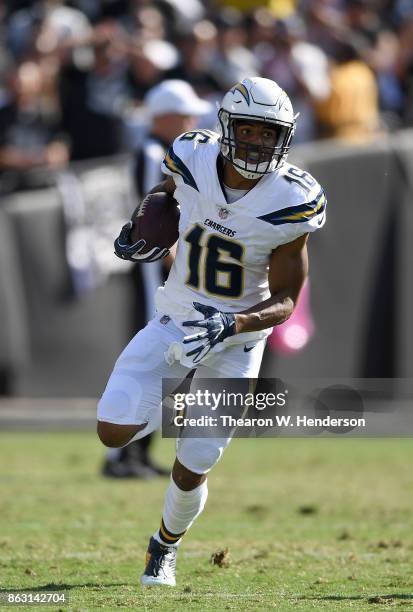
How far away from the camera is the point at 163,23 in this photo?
408 inches

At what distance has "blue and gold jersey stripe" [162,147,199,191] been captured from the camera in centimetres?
455

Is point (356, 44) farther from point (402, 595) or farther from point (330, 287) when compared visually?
point (402, 595)

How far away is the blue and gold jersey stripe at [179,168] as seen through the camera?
4551 mm

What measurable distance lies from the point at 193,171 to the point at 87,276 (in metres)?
4.18

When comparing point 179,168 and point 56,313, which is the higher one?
point 179,168

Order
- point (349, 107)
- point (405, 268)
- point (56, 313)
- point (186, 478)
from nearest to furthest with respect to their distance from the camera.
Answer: point (186, 478)
point (56, 313)
point (405, 268)
point (349, 107)

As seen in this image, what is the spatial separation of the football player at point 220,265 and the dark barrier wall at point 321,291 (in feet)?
13.4

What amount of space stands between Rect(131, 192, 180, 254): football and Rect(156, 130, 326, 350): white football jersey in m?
0.06

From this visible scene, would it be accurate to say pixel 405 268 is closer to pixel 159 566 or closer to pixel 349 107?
pixel 349 107

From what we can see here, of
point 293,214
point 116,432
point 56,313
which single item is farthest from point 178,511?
point 56,313

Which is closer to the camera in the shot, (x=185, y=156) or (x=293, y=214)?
(x=293, y=214)

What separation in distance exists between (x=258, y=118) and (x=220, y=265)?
23.1 inches

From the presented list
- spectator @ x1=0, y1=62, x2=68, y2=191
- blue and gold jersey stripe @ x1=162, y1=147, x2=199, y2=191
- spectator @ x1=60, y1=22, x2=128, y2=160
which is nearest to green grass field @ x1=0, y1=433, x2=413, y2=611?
blue and gold jersey stripe @ x1=162, y1=147, x2=199, y2=191

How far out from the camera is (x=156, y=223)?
15.1 feet
